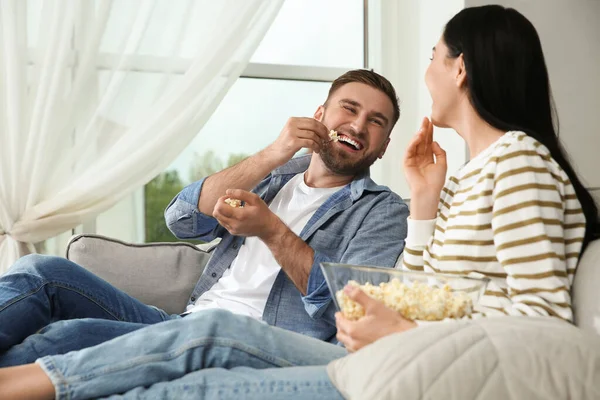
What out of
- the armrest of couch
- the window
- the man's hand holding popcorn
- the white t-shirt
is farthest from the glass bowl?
the window

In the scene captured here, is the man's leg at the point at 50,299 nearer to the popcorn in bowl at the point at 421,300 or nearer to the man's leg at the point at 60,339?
the man's leg at the point at 60,339

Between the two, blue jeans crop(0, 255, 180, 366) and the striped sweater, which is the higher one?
the striped sweater

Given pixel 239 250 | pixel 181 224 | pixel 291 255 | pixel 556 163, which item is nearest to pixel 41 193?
pixel 181 224

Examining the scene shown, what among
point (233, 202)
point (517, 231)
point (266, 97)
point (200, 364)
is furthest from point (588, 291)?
point (266, 97)

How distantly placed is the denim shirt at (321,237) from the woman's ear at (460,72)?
598mm

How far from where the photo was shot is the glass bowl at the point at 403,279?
1340 millimetres

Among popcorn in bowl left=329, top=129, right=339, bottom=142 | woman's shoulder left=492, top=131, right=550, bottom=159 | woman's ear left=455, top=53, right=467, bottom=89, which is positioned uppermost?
woman's ear left=455, top=53, right=467, bottom=89

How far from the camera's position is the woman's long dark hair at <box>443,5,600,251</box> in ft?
5.25

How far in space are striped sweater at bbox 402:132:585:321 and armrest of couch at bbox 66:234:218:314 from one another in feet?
3.64

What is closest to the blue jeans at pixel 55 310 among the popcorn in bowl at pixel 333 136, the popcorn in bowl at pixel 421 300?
the popcorn in bowl at pixel 421 300

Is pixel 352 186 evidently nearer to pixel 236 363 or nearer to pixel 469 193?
pixel 469 193

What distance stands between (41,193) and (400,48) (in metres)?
1.74

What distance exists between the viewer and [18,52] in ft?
9.49

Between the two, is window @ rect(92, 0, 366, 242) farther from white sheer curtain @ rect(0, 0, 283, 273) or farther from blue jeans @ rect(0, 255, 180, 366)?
blue jeans @ rect(0, 255, 180, 366)
